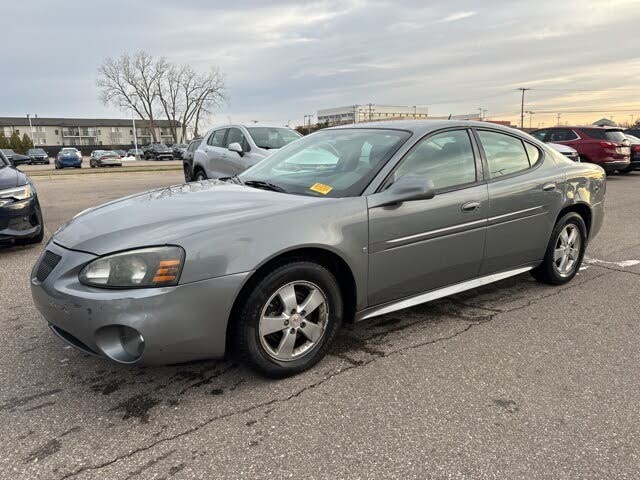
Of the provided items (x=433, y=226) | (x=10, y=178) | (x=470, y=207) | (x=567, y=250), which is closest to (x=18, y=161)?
(x=10, y=178)

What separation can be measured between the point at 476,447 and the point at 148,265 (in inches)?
70.4

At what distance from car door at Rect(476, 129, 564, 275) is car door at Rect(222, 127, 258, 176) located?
18.7ft

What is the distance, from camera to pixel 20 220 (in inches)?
232

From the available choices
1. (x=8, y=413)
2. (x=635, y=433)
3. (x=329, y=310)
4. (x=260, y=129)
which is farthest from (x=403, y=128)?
(x=260, y=129)

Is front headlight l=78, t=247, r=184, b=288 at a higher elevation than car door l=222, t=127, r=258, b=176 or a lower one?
lower

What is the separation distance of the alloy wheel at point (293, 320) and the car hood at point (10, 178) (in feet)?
15.4

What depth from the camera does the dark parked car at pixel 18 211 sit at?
18.8 feet

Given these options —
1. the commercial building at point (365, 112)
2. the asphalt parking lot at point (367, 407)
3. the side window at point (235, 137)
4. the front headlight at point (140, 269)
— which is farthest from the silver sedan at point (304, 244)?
the commercial building at point (365, 112)

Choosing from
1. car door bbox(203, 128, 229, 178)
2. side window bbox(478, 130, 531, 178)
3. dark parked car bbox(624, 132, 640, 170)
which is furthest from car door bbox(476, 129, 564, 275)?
dark parked car bbox(624, 132, 640, 170)

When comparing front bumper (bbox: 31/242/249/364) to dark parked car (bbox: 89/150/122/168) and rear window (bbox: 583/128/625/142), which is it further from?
dark parked car (bbox: 89/150/122/168)

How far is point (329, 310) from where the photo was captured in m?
3.01

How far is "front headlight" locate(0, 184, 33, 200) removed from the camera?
575 cm

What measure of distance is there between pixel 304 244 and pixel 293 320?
444mm

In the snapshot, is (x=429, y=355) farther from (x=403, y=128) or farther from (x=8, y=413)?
(x=8, y=413)
